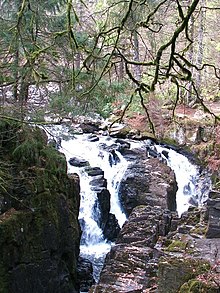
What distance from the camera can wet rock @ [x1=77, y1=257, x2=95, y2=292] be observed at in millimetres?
10422

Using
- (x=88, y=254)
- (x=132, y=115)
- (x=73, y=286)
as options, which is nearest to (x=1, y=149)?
(x=73, y=286)

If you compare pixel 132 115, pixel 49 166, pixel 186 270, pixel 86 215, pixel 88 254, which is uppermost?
pixel 132 115

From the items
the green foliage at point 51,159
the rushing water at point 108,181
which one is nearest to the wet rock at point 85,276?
the rushing water at point 108,181

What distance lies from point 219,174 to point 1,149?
834cm

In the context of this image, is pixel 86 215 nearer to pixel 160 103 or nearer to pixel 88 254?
pixel 88 254

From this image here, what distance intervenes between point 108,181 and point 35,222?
6.46m

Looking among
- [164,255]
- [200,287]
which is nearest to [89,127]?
[164,255]

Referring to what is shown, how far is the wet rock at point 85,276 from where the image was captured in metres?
10.4

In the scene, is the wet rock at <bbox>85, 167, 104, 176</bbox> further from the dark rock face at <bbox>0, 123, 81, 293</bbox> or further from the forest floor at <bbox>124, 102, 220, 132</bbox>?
the dark rock face at <bbox>0, 123, 81, 293</bbox>

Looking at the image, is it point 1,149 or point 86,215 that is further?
point 86,215

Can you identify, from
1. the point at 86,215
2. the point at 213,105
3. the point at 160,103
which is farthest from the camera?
the point at 213,105

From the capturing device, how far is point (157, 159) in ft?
52.0

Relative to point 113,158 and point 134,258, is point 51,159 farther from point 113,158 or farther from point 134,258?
point 113,158

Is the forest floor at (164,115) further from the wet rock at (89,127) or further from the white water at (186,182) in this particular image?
the white water at (186,182)
